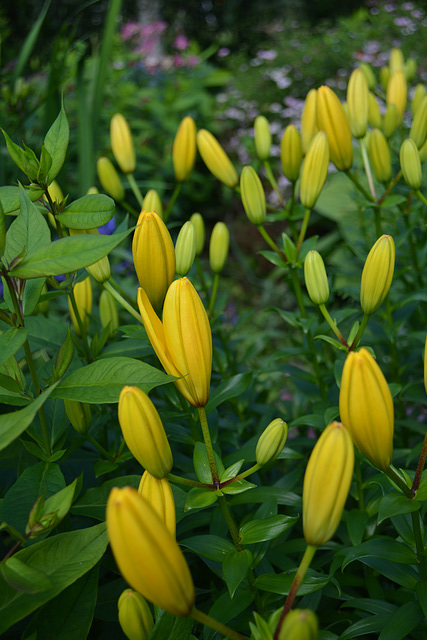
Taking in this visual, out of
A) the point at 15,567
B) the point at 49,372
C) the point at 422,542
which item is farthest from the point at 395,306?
the point at 15,567

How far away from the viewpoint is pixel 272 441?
0.52 m

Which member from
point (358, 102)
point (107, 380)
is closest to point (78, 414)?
point (107, 380)

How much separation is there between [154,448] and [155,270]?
206 millimetres

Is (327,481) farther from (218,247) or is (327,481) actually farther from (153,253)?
(218,247)

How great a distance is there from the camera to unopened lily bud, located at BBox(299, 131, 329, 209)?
0.77 meters

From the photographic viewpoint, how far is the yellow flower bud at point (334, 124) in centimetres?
79

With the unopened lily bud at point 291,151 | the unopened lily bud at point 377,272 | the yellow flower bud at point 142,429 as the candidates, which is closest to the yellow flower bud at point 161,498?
the yellow flower bud at point 142,429

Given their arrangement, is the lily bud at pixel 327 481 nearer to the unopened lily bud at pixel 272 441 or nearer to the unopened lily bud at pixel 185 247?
the unopened lily bud at pixel 272 441

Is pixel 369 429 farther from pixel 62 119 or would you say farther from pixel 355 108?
pixel 355 108

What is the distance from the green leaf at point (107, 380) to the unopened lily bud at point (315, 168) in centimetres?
43

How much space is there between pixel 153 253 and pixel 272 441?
225 millimetres

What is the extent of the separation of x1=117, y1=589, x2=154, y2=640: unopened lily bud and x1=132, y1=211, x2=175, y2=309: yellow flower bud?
30cm

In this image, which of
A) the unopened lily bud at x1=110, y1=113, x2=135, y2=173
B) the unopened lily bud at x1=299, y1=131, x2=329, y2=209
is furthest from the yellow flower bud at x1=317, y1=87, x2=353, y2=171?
the unopened lily bud at x1=110, y1=113, x2=135, y2=173

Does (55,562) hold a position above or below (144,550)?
below
